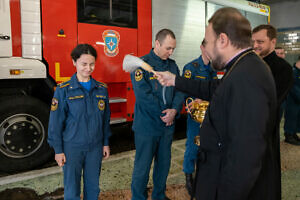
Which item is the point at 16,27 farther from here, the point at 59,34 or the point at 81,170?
the point at 81,170

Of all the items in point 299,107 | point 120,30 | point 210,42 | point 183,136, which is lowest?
point 183,136

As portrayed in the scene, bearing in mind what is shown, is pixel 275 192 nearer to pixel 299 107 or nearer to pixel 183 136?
pixel 183 136

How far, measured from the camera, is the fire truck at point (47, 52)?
3.11 metres

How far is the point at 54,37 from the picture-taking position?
3.37 metres

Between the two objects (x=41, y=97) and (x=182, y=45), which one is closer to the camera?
(x=41, y=97)

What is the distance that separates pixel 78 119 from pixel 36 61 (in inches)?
66.5

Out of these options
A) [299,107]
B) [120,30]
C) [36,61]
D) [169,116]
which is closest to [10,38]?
[36,61]

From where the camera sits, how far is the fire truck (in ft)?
10.2

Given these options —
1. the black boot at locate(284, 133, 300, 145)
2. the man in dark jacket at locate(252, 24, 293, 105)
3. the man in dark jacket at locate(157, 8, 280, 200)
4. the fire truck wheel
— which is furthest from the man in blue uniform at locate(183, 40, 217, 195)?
the black boot at locate(284, 133, 300, 145)

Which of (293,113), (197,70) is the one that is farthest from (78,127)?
(293,113)

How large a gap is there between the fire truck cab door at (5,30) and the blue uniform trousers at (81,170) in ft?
5.95

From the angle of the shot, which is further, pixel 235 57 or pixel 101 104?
pixel 101 104

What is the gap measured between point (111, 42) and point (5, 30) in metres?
1.45

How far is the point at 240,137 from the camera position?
103 centimetres
